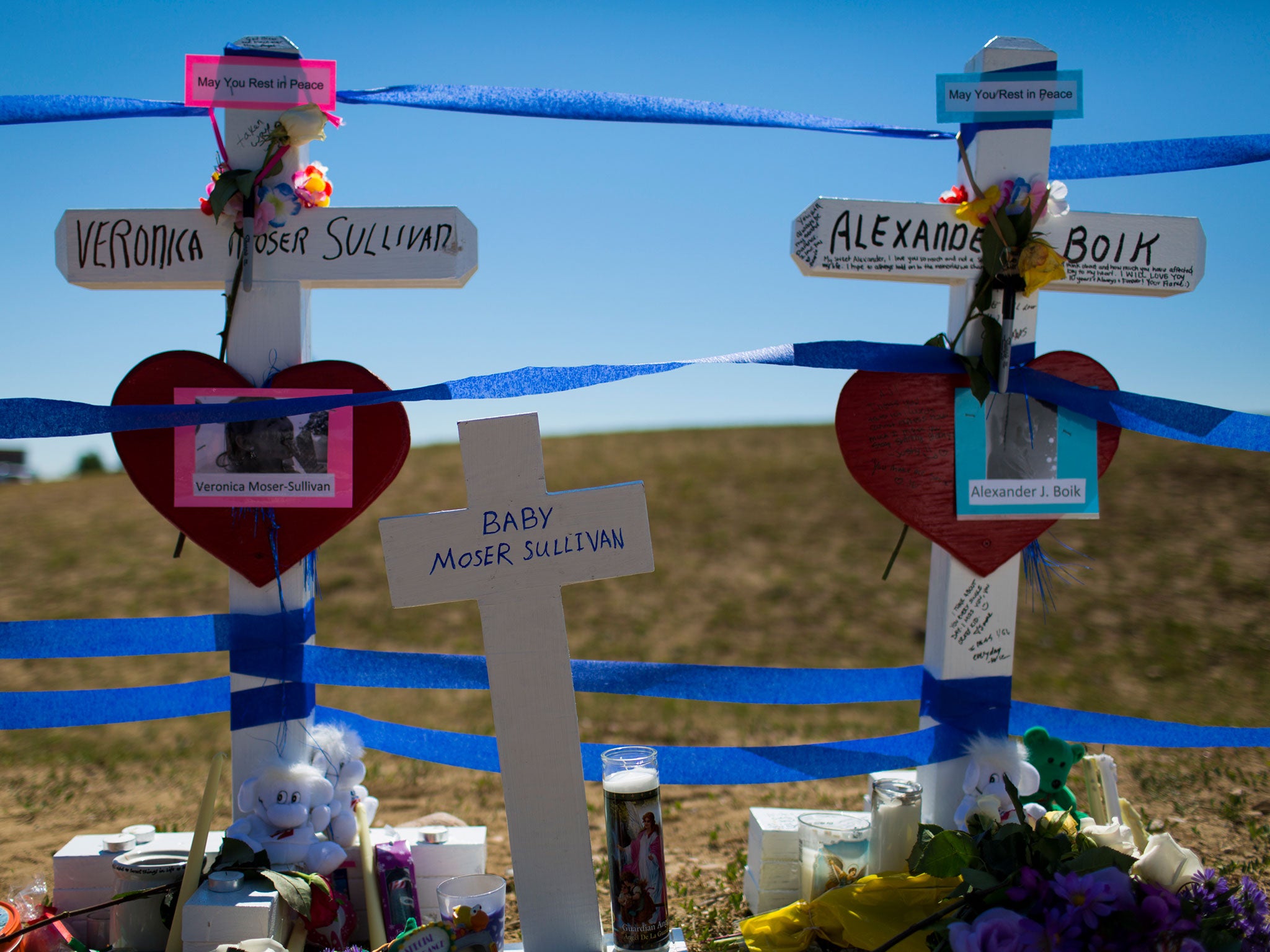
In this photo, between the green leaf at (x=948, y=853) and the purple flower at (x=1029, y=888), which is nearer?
the purple flower at (x=1029, y=888)

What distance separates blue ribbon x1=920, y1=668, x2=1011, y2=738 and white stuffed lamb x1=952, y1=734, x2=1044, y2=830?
9 centimetres

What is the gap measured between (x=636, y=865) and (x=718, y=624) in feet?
20.9

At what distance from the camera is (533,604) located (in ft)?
7.85

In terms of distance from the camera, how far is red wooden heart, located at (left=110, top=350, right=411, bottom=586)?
2.88 m

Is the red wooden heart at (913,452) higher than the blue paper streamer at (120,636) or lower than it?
higher

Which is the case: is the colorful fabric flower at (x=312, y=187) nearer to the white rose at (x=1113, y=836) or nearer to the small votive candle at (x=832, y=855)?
the small votive candle at (x=832, y=855)

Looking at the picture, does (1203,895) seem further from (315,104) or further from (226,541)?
(315,104)

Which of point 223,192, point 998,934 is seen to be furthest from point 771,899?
point 223,192

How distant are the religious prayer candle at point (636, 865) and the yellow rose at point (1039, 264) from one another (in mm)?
1911

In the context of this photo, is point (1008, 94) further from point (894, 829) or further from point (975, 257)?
point (894, 829)

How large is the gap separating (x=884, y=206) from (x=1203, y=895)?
2.04m

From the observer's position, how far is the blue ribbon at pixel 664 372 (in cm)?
270

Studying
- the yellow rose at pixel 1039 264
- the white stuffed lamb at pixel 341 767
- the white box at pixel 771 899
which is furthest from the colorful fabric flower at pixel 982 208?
the white stuffed lamb at pixel 341 767

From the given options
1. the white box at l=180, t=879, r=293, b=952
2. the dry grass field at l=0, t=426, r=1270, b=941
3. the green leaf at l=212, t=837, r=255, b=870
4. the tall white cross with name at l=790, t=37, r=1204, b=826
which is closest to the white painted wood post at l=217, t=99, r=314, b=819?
the green leaf at l=212, t=837, r=255, b=870
